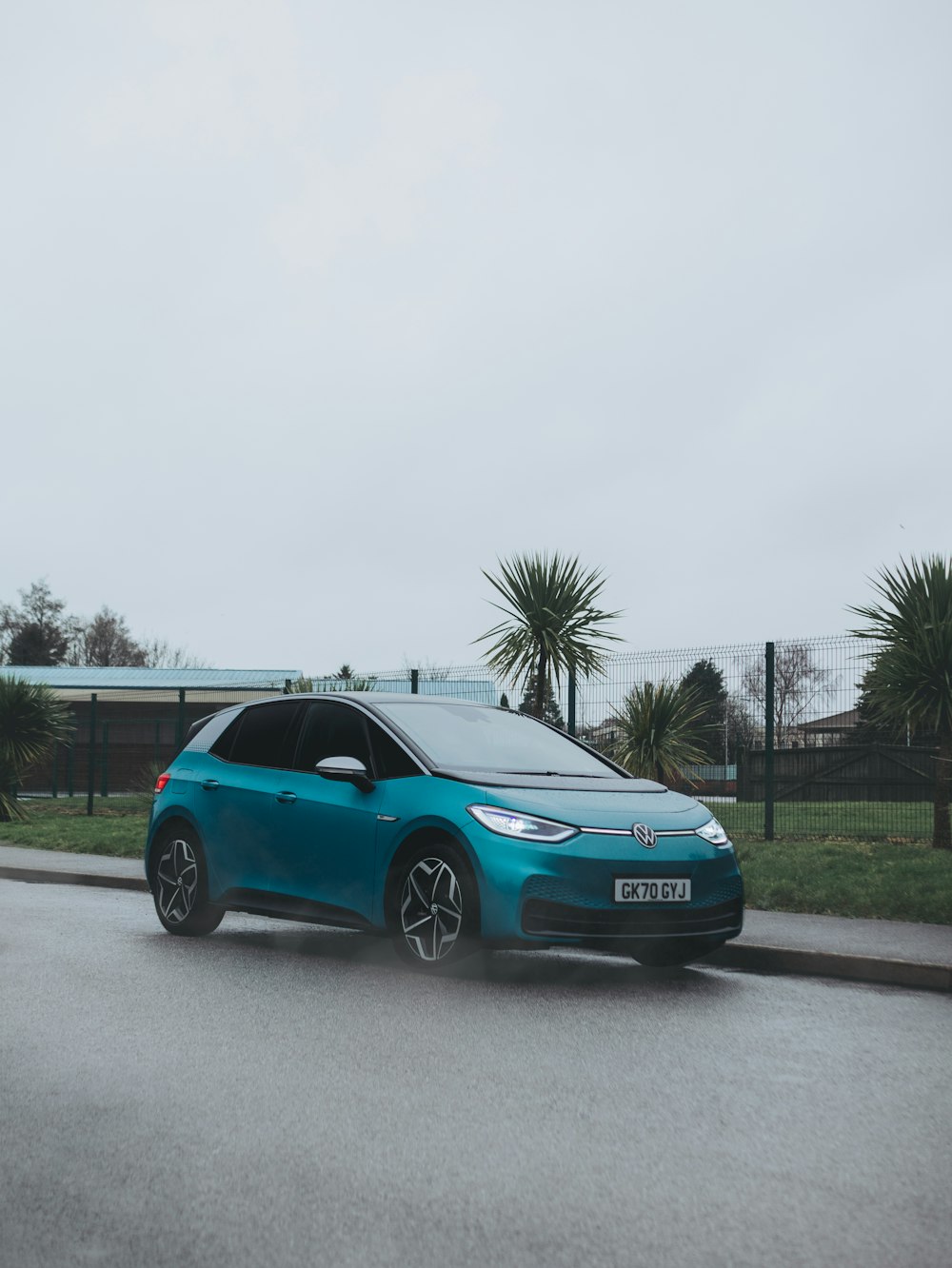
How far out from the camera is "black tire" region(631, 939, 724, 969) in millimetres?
8078

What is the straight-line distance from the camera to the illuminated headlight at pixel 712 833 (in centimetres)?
806

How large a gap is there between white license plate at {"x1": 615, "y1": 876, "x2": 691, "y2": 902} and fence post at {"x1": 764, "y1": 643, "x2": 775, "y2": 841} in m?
7.15

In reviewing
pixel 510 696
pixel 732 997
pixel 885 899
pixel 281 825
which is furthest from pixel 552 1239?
pixel 510 696

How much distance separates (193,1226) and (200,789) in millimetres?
6046

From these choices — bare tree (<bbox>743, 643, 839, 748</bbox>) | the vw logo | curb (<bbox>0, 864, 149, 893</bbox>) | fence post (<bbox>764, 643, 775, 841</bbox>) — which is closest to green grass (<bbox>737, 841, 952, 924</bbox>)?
fence post (<bbox>764, 643, 775, 841</bbox>)

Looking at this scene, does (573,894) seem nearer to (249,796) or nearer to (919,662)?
(249,796)

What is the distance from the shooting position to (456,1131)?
4688mm

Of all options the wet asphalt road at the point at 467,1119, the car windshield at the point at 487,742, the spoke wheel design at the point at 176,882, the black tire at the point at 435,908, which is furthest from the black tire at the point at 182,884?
the black tire at the point at 435,908

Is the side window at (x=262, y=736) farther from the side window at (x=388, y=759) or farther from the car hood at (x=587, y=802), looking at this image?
the car hood at (x=587, y=802)

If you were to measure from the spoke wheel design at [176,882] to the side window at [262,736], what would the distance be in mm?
712

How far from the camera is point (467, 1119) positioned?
4.85 meters

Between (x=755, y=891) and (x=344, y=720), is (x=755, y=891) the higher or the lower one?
the lower one

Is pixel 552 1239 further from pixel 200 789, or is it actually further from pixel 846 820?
pixel 846 820

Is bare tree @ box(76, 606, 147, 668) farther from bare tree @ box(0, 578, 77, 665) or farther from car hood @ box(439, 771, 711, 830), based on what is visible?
car hood @ box(439, 771, 711, 830)
